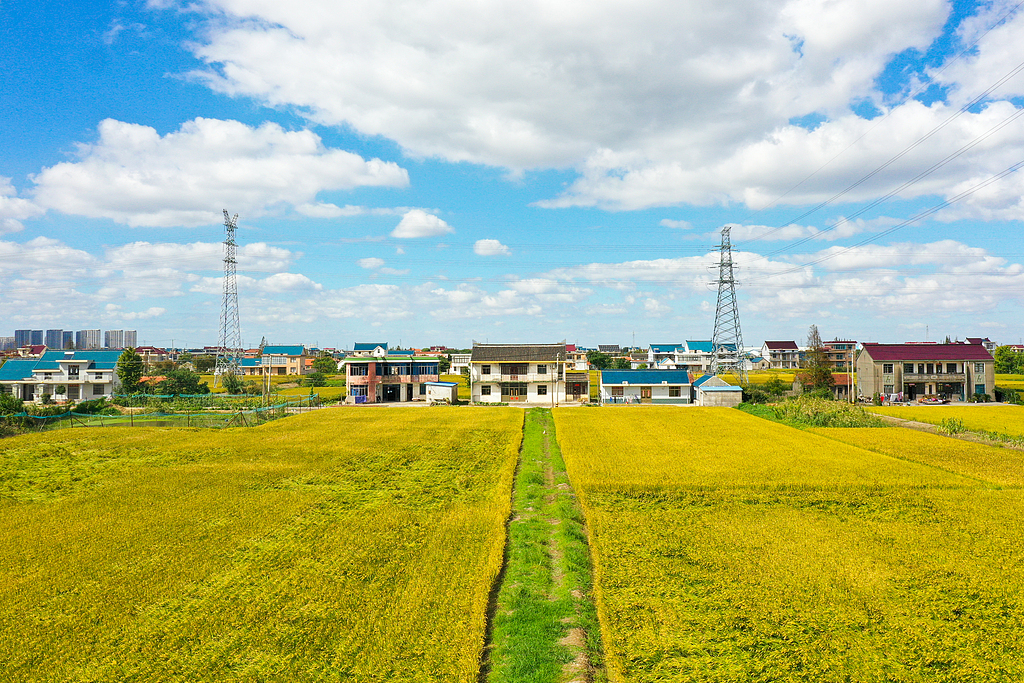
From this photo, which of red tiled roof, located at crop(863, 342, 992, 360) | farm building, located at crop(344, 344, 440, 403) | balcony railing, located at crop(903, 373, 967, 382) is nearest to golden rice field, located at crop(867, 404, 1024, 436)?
balcony railing, located at crop(903, 373, 967, 382)

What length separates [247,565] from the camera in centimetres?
1202

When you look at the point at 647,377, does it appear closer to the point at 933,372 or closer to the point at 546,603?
the point at 933,372

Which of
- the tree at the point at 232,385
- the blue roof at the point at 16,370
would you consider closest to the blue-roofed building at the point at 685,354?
the tree at the point at 232,385

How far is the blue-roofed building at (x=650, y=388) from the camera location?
58.1m

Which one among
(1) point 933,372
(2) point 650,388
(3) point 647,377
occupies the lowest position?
(2) point 650,388

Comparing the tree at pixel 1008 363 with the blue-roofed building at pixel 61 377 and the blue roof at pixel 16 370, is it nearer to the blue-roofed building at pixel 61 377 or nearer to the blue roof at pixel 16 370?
the blue-roofed building at pixel 61 377

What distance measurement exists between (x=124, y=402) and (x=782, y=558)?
5628 cm

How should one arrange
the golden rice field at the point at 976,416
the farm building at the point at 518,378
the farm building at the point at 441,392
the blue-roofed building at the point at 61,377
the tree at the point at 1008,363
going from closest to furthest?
the golden rice field at the point at 976,416 → the farm building at the point at 441,392 → the farm building at the point at 518,378 → the blue-roofed building at the point at 61,377 → the tree at the point at 1008,363

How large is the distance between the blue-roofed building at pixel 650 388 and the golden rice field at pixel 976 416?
16.6 metres

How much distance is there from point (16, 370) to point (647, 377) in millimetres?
66137

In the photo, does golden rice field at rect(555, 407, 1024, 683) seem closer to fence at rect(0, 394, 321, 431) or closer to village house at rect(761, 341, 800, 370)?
fence at rect(0, 394, 321, 431)

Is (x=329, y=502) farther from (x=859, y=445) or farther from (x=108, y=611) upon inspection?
(x=859, y=445)

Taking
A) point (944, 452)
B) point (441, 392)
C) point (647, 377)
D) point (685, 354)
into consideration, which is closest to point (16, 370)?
point (441, 392)

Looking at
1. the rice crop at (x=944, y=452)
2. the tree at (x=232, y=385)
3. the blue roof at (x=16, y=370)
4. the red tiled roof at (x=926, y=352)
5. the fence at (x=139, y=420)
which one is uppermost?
the red tiled roof at (x=926, y=352)
